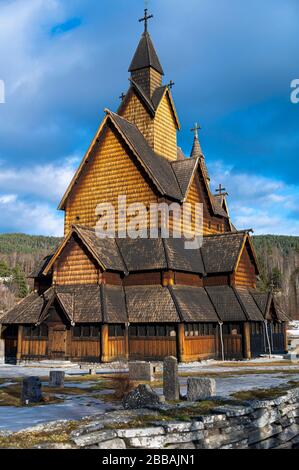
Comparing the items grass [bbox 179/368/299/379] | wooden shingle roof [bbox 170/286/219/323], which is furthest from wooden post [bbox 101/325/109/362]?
grass [bbox 179/368/299/379]

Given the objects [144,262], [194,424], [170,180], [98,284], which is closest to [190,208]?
[170,180]

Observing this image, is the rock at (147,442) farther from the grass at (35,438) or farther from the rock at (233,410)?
the rock at (233,410)

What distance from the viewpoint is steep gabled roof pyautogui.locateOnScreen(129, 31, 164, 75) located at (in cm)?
3959

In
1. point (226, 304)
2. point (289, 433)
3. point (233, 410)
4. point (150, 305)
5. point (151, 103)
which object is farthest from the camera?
point (151, 103)

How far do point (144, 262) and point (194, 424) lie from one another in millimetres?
22492

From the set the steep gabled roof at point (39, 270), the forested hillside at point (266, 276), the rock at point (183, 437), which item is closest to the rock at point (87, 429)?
the rock at point (183, 437)

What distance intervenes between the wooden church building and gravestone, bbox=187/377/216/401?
14408 millimetres

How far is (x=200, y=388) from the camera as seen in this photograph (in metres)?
13.2

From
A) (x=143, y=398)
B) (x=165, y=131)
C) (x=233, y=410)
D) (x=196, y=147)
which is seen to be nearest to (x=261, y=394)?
(x=143, y=398)

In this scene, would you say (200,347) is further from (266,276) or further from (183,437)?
(266,276)

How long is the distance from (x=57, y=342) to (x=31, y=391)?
1524 cm

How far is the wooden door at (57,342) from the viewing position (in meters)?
28.9

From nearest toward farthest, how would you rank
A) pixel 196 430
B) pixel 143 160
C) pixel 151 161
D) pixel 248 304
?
pixel 196 430, pixel 248 304, pixel 143 160, pixel 151 161
